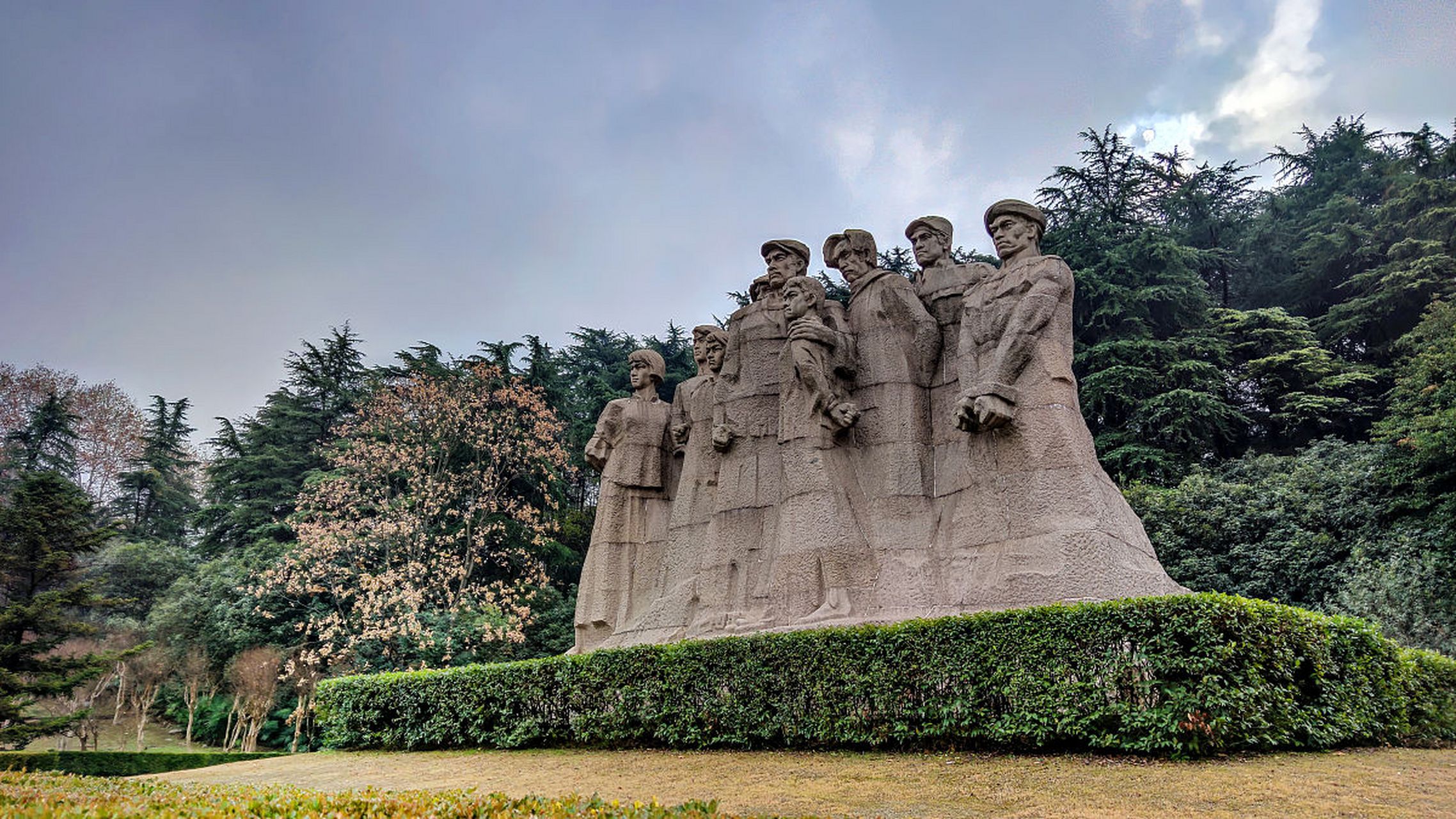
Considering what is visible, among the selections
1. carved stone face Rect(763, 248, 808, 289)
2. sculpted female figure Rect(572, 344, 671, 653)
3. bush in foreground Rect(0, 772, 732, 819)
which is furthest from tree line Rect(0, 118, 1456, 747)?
bush in foreground Rect(0, 772, 732, 819)

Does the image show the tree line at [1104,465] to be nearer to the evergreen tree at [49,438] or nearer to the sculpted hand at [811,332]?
the evergreen tree at [49,438]

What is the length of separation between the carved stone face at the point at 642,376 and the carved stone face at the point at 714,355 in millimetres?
1250

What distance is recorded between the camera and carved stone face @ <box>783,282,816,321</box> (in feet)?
33.1

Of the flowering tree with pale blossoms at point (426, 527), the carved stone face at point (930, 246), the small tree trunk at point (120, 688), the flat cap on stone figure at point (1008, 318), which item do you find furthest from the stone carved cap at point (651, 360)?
the small tree trunk at point (120, 688)

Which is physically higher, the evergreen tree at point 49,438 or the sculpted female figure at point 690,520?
the evergreen tree at point 49,438

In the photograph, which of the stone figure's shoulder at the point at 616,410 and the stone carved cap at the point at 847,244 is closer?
the stone carved cap at the point at 847,244

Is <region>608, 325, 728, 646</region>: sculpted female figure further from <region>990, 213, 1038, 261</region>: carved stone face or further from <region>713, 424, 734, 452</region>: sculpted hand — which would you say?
<region>990, 213, 1038, 261</region>: carved stone face

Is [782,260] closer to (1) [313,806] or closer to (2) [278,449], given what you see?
(1) [313,806]

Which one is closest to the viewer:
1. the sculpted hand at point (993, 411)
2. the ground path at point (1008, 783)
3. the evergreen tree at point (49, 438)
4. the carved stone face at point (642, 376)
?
the ground path at point (1008, 783)

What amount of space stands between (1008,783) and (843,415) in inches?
181

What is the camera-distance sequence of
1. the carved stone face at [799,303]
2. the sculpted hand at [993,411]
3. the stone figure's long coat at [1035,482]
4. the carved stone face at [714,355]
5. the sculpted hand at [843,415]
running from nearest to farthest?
the stone figure's long coat at [1035,482]
the sculpted hand at [993,411]
the sculpted hand at [843,415]
the carved stone face at [799,303]
the carved stone face at [714,355]

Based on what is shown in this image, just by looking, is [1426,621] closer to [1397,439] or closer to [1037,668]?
[1397,439]

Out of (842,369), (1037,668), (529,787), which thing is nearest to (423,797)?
(529,787)

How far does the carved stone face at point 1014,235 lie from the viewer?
9125mm
